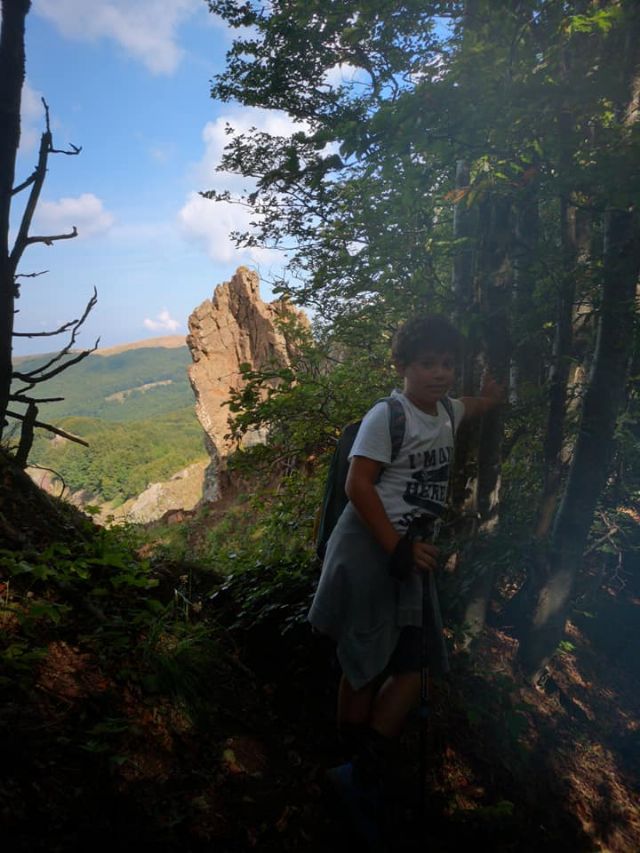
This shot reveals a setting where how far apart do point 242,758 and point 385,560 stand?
1.31 meters

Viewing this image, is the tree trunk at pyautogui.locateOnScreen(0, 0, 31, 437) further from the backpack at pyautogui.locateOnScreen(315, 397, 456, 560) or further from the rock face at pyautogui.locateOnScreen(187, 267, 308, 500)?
the rock face at pyautogui.locateOnScreen(187, 267, 308, 500)

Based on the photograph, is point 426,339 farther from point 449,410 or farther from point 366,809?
point 366,809

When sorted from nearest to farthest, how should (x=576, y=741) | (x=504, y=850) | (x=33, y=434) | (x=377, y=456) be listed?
(x=377, y=456) → (x=504, y=850) → (x=33, y=434) → (x=576, y=741)

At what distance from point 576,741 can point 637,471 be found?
3.11 m

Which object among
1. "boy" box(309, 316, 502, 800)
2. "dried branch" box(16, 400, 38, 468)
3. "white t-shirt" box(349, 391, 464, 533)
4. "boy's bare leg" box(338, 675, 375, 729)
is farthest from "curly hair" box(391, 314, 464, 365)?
"dried branch" box(16, 400, 38, 468)

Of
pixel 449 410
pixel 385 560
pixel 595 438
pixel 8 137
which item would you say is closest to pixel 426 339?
pixel 449 410

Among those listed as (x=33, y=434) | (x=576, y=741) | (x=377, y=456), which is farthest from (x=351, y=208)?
(x=576, y=741)

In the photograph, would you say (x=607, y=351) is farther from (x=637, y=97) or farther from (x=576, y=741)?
(x=576, y=741)

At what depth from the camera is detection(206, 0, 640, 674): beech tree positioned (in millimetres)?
3070

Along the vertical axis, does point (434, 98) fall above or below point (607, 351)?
above

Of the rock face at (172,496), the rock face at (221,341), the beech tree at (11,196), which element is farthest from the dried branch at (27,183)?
the rock face at (172,496)

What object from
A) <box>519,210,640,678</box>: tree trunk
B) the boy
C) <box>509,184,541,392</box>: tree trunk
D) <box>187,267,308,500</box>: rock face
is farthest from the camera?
<box>187,267,308,500</box>: rock face

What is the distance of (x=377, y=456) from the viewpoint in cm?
218

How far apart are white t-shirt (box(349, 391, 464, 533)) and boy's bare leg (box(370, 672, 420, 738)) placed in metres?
0.73
